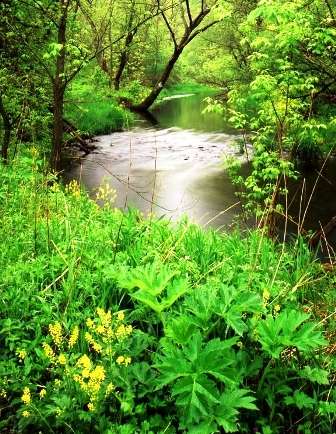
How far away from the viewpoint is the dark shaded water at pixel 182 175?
32.5ft

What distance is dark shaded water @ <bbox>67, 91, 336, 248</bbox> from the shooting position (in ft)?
32.5

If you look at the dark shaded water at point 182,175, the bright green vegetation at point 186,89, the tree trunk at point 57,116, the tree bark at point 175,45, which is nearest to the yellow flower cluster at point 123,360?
the dark shaded water at point 182,175

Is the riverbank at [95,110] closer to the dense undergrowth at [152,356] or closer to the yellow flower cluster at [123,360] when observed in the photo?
the dense undergrowth at [152,356]

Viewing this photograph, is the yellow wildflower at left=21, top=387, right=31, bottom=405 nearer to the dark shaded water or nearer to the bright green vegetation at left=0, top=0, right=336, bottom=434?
the bright green vegetation at left=0, top=0, right=336, bottom=434

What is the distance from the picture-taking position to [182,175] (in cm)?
1332

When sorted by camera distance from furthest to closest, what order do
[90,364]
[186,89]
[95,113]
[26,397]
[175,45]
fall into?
[186,89] → [95,113] → [175,45] → [90,364] → [26,397]

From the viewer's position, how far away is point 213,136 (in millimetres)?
19125

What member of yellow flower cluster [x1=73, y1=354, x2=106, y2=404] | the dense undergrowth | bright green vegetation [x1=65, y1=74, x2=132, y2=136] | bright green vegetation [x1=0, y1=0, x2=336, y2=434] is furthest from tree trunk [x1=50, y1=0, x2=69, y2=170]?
bright green vegetation [x1=65, y1=74, x2=132, y2=136]

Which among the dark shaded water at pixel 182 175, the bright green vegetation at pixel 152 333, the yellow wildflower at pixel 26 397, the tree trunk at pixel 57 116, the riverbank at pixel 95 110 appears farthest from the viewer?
the riverbank at pixel 95 110

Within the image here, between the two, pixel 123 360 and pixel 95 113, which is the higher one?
pixel 95 113

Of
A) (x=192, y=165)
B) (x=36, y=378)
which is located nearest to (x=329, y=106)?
(x=192, y=165)

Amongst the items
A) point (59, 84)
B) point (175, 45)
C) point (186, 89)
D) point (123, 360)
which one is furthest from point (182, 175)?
point (186, 89)

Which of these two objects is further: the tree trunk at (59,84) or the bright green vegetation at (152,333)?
the tree trunk at (59,84)

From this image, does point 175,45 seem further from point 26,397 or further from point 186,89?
point 186,89
